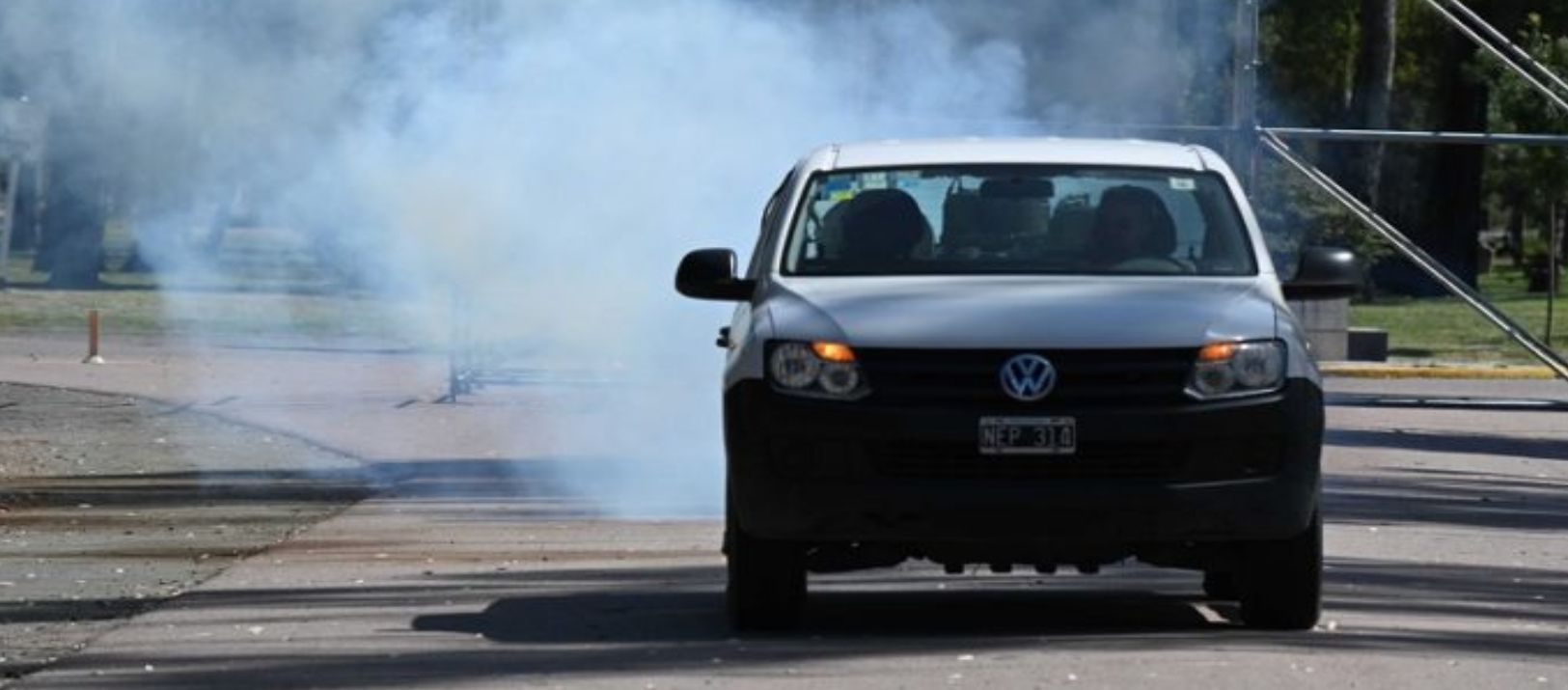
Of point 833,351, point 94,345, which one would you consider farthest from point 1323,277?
point 94,345

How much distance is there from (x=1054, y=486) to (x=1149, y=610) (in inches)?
63.4

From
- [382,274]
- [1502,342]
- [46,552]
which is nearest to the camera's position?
[46,552]

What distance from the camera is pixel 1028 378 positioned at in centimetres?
1027

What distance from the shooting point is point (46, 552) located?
1405 centimetres

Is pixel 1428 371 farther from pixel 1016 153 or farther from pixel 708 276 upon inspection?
pixel 708 276

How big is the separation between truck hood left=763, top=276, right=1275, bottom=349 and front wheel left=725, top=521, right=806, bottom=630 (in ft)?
2.34

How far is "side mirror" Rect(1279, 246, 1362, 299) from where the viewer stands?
11.3 metres

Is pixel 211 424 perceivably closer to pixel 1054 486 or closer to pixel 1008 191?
pixel 1008 191

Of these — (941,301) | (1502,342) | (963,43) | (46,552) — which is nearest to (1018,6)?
(963,43)

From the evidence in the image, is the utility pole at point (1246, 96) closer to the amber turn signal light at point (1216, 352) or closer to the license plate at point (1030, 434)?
the amber turn signal light at point (1216, 352)

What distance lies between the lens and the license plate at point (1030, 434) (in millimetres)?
10219

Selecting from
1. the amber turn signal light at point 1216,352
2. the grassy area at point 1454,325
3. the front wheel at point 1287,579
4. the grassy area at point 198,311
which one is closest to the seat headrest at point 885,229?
the amber turn signal light at point 1216,352

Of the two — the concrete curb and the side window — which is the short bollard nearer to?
the concrete curb

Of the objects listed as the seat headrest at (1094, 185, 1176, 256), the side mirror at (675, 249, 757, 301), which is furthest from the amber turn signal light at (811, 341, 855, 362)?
the seat headrest at (1094, 185, 1176, 256)
